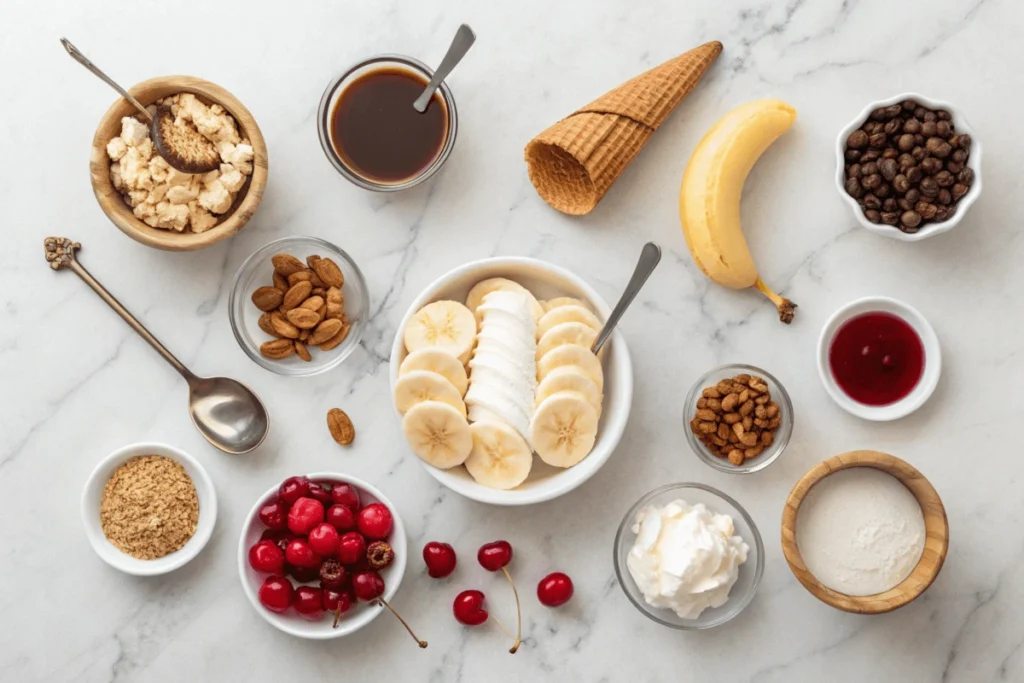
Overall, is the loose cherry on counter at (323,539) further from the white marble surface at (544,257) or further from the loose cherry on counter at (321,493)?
the white marble surface at (544,257)

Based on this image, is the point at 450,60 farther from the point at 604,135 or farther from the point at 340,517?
the point at 340,517

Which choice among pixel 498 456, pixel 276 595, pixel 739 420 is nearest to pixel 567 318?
pixel 498 456

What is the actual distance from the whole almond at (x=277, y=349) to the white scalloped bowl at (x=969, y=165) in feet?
5.51

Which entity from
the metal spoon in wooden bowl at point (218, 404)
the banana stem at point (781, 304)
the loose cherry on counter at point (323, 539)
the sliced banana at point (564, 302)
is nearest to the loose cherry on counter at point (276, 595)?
the loose cherry on counter at point (323, 539)

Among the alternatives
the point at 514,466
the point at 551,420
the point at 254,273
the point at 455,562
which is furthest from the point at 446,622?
the point at 254,273

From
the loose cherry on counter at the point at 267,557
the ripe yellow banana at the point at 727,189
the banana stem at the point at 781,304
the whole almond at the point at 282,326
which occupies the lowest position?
the loose cherry on counter at the point at 267,557

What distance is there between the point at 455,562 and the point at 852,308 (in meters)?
1.42

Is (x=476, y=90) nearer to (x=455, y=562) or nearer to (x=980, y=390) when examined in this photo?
(x=455, y=562)

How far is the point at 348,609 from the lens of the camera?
2445 mm

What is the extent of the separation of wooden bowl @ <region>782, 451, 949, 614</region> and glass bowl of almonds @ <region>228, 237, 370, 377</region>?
52.8 inches

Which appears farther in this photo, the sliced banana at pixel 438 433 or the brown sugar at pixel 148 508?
the brown sugar at pixel 148 508

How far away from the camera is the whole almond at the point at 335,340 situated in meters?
2.46

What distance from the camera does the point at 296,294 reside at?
2436mm

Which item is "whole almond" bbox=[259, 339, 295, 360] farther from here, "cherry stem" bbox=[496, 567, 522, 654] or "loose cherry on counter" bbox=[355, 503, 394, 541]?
"cherry stem" bbox=[496, 567, 522, 654]
